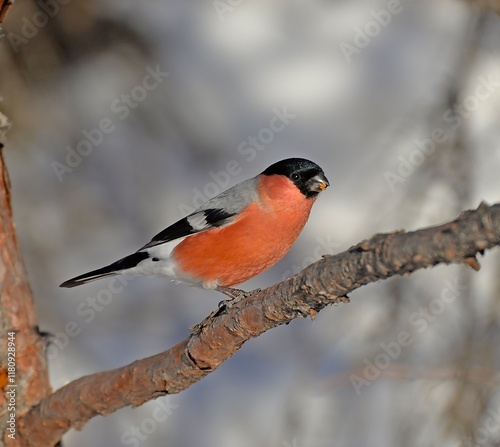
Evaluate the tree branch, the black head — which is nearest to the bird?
the black head

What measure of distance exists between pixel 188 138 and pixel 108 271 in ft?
5.93

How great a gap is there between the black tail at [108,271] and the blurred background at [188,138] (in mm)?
1328

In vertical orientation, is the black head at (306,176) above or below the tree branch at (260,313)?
above

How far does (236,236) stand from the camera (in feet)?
11.7

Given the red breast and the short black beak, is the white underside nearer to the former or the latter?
the red breast

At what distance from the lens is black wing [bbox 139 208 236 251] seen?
12.2ft

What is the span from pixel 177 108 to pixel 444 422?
10.2 ft

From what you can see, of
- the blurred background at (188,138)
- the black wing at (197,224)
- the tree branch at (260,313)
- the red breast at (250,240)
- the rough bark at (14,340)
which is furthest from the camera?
the blurred background at (188,138)

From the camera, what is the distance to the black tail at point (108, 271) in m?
3.64

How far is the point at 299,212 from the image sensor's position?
365cm

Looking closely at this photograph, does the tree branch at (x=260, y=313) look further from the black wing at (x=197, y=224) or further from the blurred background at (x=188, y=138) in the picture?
the blurred background at (x=188, y=138)

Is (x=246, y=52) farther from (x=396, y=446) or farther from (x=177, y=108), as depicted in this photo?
(x=396, y=446)

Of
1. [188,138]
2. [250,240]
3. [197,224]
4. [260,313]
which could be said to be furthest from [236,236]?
[188,138]

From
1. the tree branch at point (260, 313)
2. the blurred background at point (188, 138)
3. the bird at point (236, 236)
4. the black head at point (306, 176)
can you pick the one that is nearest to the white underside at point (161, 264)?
the bird at point (236, 236)
